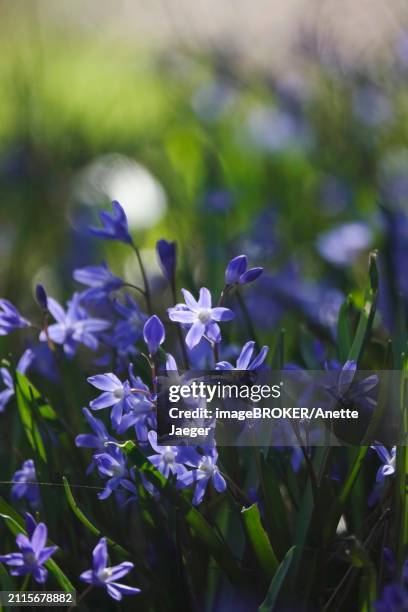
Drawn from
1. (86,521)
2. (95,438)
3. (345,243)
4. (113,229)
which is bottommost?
(86,521)

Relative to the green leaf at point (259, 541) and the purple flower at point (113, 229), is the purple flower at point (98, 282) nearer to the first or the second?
the purple flower at point (113, 229)

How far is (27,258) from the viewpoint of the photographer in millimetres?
2811

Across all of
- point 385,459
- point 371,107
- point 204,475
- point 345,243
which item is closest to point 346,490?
point 385,459

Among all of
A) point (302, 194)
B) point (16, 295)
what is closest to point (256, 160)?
point (302, 194)

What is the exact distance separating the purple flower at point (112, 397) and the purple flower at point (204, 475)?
0.37 ft

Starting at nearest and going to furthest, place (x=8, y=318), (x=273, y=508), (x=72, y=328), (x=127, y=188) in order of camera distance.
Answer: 1. (x=273, y=508)
2. (x=8, y=318)
3. (x=72, y=328)
4. (x=127, y=188)

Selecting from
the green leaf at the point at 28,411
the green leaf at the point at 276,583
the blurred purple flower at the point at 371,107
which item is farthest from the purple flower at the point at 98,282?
the blurred purple flower at the point at 371,107

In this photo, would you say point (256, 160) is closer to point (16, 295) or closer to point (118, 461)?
point (16, 295)

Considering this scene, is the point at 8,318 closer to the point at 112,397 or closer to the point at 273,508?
the point at 112,397

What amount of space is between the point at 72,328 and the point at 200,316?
34 centimetres

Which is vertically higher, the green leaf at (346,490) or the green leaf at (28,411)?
the green leaf at (28,411)

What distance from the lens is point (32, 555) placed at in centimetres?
97

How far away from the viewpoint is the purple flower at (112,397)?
0.97 m

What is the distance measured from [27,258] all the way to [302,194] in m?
1.14
